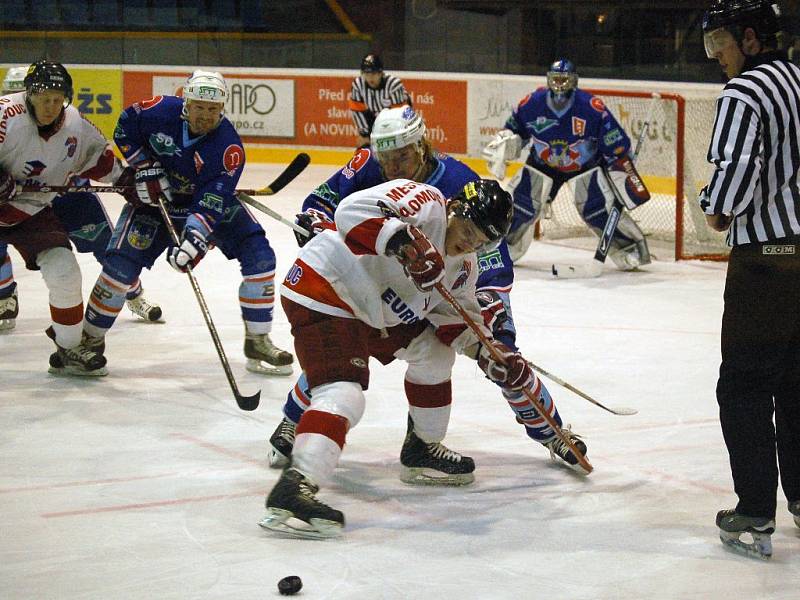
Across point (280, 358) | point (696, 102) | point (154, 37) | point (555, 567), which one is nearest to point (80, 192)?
point (280, 358)

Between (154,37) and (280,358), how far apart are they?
7343mm

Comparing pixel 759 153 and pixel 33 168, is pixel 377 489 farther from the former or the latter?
pixel 33 168

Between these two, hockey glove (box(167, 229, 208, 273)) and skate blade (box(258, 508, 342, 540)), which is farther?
hockey glove (box(167, 229, 208, 273))

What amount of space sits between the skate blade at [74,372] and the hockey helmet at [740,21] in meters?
2.62

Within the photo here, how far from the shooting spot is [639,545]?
2789mm

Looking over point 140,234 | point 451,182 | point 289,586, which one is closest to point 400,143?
point 451,182

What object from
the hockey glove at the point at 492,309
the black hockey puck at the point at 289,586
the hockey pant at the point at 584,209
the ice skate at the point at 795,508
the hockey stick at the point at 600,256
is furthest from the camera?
the hockey pant at the point at 584,209

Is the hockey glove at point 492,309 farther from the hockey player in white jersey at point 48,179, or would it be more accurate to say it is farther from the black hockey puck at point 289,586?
the hockey player in white jersey at point 48,179

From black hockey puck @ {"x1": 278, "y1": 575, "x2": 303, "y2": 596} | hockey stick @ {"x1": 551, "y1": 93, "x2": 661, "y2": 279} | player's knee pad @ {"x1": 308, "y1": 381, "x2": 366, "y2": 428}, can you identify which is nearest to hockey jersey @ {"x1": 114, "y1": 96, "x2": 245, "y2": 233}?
player's knee pad @ {"x1": 308, "y1": 381, "x2": 366, "y2": 428}

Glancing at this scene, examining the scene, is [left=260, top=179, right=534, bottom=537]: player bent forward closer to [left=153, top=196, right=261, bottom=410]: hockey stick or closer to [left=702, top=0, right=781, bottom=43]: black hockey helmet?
[left=702, top=0, right=781, bottom=43]: black hockey helmet

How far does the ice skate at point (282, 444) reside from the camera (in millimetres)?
3305

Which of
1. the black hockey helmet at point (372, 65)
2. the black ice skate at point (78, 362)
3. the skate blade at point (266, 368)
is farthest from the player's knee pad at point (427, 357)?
the black hockey helmet at point (372, 65)

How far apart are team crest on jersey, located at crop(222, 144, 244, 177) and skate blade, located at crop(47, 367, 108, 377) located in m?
0.85

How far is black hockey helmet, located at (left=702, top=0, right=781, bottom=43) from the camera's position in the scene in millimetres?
2564
